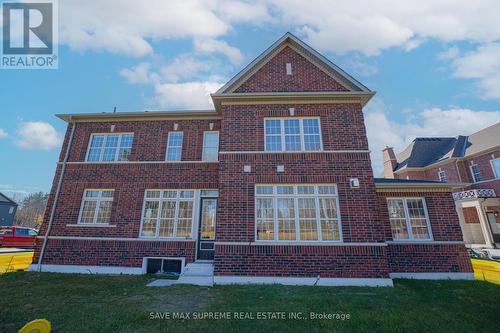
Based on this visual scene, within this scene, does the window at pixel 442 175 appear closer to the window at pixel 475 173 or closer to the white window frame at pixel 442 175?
the white window frame at pixel 442 175

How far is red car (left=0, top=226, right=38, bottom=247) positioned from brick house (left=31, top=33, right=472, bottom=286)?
555 inches

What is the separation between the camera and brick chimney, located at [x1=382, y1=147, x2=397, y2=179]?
31.3m

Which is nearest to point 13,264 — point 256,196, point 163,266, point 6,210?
point 163,266

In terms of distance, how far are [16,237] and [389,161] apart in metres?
41.5

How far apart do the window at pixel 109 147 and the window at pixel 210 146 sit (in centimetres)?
390

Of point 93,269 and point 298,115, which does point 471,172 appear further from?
point 93,269

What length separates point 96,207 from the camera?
36.5 feet

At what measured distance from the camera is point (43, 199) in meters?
70.8

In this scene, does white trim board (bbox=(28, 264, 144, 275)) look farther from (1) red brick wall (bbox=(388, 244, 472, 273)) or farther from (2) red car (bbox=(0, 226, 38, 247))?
(2) red car (bbox=(0, 226, 38, 247))

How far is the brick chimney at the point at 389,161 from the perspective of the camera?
31336mm

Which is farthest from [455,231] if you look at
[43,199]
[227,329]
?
[43,199]

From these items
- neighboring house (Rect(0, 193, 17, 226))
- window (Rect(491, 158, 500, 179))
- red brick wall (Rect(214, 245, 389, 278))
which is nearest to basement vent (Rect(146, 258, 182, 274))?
red brick wall (Rect(214, 245, 389, 278))

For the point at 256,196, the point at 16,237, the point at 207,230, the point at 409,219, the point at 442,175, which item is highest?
the point at 442,175

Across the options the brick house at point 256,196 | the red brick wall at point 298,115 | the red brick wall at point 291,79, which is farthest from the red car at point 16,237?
the red brick wall at point 291,79
